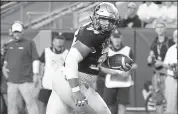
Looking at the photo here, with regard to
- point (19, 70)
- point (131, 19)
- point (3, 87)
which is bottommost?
point (3, 87)

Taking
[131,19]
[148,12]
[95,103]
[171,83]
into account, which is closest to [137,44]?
[131,19]

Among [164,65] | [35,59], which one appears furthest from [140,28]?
[35,59]

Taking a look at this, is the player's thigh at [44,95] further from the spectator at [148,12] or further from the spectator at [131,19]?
the spectator at [148,12]

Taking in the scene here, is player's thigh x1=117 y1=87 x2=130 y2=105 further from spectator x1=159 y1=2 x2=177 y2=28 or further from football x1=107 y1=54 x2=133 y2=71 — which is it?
football x1=107 y1=54 x2=133 y2=71

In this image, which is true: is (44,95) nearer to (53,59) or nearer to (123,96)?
(53,59)

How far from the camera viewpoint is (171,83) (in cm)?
892

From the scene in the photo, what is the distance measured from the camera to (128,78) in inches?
346

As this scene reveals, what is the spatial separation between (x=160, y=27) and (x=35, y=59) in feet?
7.63

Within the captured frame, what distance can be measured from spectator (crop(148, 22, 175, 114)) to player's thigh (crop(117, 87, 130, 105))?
2.63 feet

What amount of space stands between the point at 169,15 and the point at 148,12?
1.44ft

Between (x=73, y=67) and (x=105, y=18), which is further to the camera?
(x=105, y=18)

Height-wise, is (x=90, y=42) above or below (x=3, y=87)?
above

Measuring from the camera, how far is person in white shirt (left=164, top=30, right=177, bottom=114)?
8.82m

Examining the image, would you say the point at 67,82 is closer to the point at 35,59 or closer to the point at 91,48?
the point at 91,48
